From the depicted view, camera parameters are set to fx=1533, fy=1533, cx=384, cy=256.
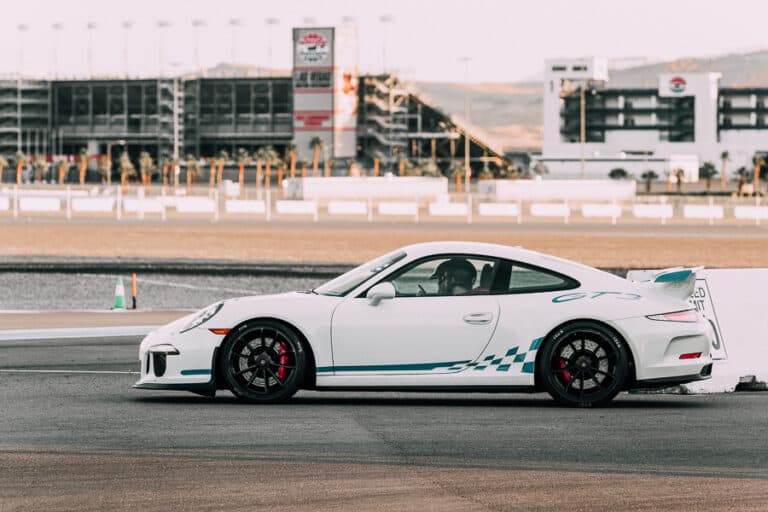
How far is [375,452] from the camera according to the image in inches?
375

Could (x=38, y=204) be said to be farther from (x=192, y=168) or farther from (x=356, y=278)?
(x=192, y=168)

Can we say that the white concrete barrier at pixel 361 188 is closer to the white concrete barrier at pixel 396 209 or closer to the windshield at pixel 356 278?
the white concrete barrier at pixel 396 209

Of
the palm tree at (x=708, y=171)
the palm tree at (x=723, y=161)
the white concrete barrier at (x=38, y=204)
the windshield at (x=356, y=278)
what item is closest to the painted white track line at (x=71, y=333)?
the windshield at (x=356, y=278)

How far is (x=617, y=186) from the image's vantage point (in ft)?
431

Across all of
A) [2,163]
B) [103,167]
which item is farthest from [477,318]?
[2,163]

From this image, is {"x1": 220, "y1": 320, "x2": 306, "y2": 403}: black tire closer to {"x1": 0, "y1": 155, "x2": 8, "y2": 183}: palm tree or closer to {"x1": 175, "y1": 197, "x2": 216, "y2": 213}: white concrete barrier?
{"x1": 175, "y1": 197, "x2": 216, "y2": 213}: white concrete barrier

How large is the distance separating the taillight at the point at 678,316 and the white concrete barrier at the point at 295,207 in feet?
227

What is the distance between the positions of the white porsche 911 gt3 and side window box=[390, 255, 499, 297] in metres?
0.06

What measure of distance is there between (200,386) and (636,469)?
412cm

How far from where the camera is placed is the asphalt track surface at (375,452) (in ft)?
26.2

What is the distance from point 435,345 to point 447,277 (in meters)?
0.57

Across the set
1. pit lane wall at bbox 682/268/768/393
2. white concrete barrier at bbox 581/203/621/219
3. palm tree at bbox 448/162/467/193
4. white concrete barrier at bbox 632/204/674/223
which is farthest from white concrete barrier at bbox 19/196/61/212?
palm tree at bbox 448/162/467/193

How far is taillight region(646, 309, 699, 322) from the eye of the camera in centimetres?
1191

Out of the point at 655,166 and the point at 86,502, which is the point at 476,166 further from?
the point at 86,502
